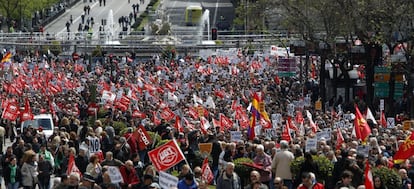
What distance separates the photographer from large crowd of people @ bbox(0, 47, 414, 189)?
76.5ft

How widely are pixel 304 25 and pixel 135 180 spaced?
33856 mm

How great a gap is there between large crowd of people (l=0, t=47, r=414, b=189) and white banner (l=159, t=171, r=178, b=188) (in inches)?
6.6

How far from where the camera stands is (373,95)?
5056 cm

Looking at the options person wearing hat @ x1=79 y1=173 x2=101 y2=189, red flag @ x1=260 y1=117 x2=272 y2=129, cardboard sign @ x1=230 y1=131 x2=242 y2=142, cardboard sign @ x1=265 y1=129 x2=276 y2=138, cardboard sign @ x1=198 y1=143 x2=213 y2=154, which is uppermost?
person wearing hat @ x1=79 y1=173 x2=101 y2=189

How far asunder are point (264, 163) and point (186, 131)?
26.5 feet

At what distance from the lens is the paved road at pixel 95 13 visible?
361ft

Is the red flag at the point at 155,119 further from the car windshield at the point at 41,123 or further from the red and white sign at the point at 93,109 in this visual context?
the red and white sign at the point at 93,109

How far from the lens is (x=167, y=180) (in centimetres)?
2089

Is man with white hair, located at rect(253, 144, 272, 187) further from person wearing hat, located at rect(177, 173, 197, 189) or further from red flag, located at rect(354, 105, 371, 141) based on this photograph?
red flag, located at rect(354, 105, 371, 141)

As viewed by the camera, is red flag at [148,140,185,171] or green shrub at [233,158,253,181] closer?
red flag at [148,140,185,171]

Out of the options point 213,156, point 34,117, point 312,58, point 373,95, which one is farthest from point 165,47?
point 213,156

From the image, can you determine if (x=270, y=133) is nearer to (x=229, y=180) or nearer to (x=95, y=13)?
(x=229, y=180)

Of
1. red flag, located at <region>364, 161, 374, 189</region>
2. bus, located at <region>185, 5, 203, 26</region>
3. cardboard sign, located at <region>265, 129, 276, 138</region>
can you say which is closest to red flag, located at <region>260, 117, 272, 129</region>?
cardboard sign, located at <region>265, 129, 276, 138</region>

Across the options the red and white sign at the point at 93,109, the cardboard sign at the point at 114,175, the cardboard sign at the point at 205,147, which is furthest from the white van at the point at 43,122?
the cardboard sign at the point at 114,175
